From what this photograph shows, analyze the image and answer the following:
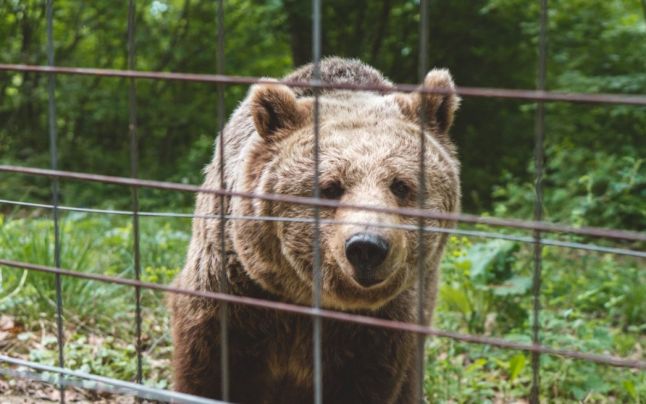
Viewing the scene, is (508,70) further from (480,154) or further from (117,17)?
(117,17)

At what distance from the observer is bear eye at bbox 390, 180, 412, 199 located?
3.22 metres

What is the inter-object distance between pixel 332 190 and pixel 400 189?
281mm

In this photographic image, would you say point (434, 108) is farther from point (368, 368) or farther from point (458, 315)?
point (458, 315)

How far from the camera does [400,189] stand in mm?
3246

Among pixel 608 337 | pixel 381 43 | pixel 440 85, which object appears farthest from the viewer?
pixel 381 43

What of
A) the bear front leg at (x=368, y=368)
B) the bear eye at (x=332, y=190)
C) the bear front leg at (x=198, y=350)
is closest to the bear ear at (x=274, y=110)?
the bear eye at (x=332, y=190)

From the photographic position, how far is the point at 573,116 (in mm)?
8320

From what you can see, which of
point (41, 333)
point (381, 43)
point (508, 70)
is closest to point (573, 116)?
point (508, 70)

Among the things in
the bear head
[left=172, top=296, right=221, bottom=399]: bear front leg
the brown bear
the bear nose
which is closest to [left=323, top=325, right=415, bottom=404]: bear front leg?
the brown bear

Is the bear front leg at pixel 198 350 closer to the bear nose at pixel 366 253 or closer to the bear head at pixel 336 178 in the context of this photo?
the bear head at pixel 336 178

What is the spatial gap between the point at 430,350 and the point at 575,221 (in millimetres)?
2046

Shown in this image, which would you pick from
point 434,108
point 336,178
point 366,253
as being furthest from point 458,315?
point 366,253

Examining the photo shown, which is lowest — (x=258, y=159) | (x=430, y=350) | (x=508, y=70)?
(x=430, y=350)

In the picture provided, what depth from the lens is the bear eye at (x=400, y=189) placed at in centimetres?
322
